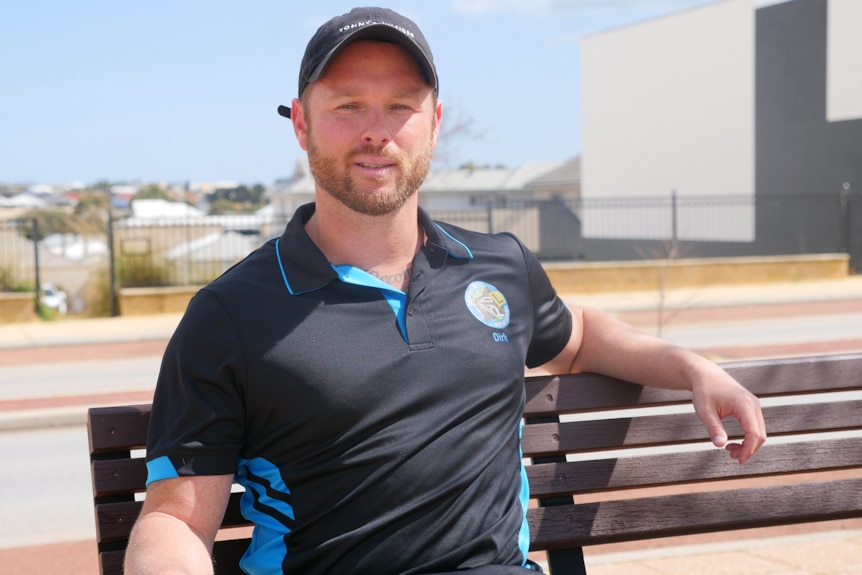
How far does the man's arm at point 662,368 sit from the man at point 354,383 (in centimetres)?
1

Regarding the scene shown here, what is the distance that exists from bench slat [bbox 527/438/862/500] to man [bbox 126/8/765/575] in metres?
0.42

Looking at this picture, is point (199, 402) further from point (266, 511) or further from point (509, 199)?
point (509, 199)

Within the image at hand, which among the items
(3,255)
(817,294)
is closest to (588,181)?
(817,294)

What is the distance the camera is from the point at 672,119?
32812 millimetres

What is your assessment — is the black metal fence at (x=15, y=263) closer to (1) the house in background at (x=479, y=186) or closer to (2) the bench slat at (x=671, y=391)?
(2) the bench slat at (x=671, y=391)

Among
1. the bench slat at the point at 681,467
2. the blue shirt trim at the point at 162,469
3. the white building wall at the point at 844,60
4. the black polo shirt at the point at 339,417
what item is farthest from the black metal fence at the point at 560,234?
the blue shirt trim at the point at 162,469

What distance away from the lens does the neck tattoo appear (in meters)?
2.48

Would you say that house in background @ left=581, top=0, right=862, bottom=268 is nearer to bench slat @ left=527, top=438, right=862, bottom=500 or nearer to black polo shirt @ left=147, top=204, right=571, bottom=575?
bench slat @ left=527, top=438, right=862, bottom=500

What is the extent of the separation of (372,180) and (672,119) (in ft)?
104

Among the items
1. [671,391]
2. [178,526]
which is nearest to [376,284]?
[178,526]

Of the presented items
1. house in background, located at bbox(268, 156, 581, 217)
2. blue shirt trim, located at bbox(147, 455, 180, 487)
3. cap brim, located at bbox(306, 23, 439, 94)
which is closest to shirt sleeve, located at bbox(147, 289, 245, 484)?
blue shirt trim, located at bbox(147, 455, 180, 487)

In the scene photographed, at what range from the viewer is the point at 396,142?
2.40 meters

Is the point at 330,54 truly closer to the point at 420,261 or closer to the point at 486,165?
the point at 420,261

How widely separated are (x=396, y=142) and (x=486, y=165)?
2291 inches
